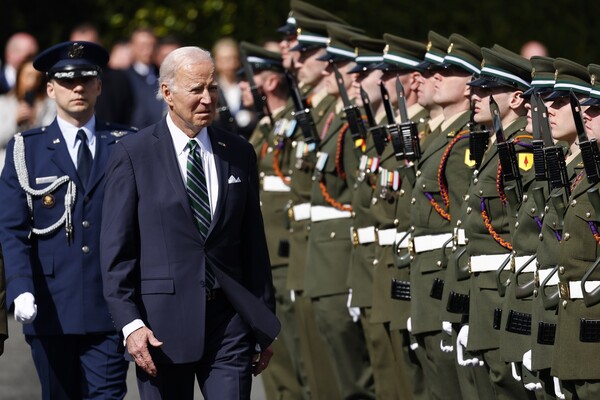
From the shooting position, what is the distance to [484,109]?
8.79 metres

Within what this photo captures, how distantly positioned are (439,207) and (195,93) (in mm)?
1920

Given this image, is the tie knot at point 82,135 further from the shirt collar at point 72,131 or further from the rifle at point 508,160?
the rifle at point 508,160

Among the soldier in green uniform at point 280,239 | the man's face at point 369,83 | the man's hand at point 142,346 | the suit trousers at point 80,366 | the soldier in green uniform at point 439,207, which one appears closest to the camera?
the man's hand at point 142,346

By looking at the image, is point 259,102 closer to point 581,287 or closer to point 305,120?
point 305,120

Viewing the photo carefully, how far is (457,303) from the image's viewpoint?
891cm

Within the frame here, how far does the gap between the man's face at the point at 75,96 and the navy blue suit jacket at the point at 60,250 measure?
0.27m

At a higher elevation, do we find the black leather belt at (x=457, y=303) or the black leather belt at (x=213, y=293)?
the black leather belt at (x=213, y=293)

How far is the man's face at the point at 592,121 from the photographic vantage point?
7.58 meters

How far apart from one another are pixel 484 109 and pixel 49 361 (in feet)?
7.82

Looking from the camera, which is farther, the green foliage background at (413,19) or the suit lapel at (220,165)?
the green foliage background at (413,19)

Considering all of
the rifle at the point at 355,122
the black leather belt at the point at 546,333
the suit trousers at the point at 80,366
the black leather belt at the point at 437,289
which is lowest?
the suit trousers at the point at 80,366

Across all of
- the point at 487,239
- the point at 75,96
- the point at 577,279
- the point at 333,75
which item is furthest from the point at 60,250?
the point at 333,75

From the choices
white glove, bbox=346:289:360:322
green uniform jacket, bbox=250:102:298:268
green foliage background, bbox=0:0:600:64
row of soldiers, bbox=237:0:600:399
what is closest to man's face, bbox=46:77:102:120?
row of soldiers, bbox=237:0:600:399

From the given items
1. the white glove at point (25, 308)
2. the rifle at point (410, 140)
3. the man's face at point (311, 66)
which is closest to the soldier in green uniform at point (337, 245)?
the man's face at point (311, 66)
